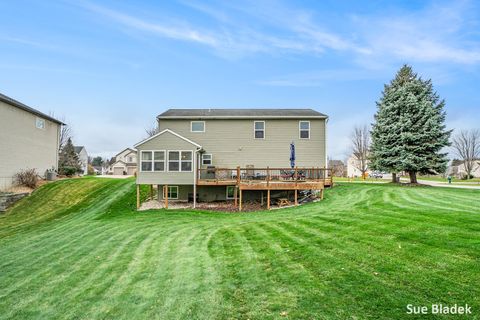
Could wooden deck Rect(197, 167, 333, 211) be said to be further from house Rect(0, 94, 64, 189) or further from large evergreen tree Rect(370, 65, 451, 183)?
house Rect(0, 94, 64, 189)

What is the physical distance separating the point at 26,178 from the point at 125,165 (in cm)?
3255

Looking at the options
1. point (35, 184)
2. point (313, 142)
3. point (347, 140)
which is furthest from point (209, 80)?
point (347, 140)

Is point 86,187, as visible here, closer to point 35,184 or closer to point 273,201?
point 35,184

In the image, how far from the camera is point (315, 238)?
698cm

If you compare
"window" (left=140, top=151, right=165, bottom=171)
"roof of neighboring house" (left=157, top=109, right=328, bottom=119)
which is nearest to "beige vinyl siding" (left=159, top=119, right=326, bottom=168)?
"roof of neighboring house" (left=157, top=109, right=328, bottom=119)

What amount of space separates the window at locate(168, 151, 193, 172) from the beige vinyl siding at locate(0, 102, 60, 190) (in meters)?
13.1

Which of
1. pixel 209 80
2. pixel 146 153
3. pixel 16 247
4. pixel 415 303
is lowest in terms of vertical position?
pixel 16 247

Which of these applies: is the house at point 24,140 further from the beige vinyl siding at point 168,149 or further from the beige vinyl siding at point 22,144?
the beige vinyl siding at point 168,149

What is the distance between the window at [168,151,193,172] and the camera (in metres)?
17.0

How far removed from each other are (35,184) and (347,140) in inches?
1737

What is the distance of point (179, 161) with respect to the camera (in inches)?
669

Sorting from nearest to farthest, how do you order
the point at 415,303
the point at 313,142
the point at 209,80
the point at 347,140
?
the point at 415,303
the point at 313,142
the point at 209,80
the point at 347,140

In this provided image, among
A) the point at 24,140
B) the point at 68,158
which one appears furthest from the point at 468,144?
the point at 68,158

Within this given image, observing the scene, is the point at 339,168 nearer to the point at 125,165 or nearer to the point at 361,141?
the point at 361,141
